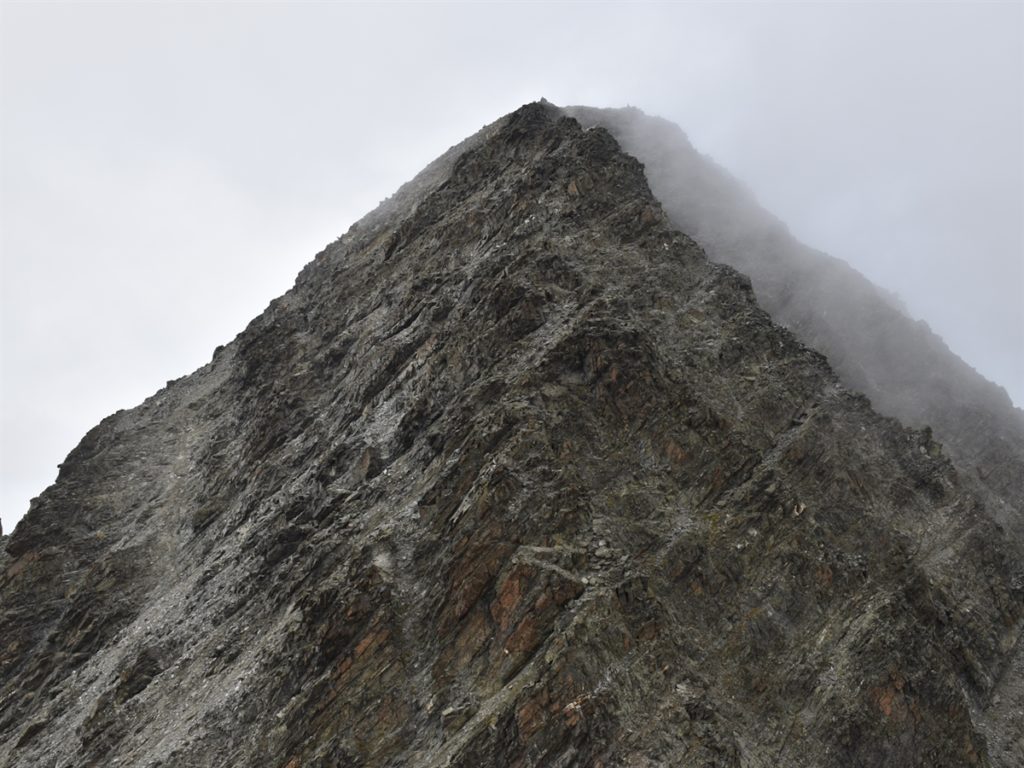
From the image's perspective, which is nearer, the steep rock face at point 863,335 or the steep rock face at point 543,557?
the steep rock face at point 543,557

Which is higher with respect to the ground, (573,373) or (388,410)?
(573,373)

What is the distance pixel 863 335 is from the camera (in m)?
50.8

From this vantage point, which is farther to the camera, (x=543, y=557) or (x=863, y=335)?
(x=863, y=335)

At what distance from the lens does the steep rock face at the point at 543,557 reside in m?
26.5

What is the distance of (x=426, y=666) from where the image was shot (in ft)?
90.7

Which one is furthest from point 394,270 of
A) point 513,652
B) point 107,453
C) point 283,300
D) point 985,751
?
point 985,751

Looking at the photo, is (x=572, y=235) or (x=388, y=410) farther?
(x=572, y=235)

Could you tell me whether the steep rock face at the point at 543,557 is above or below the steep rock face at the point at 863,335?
below

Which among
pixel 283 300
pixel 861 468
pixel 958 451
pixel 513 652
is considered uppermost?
pixel 958 451

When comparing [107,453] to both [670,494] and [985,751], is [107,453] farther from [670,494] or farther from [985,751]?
[985,751]

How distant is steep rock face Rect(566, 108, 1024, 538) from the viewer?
44656 millimetres

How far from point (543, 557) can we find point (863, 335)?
30.6m

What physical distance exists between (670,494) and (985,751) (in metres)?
12.4

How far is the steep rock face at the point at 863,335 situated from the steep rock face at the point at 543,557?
6.96 metres
